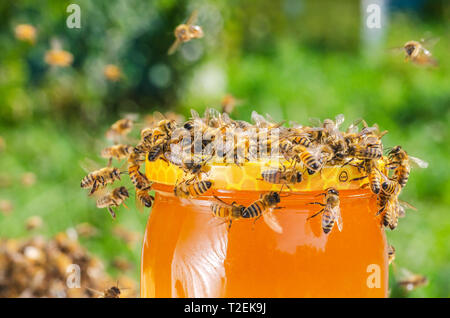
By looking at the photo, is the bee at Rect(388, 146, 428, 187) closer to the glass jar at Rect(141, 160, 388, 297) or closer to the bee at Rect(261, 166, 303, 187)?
the glass jar at Rect(141, 160, 388, 297)

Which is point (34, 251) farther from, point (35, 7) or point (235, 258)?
point (35, 7)

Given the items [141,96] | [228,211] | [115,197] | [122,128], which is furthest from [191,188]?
[141,96]

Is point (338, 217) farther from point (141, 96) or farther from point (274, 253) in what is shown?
point (141, 96)

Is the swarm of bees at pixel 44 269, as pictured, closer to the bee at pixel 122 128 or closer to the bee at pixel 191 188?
the bee at pixel 122 128

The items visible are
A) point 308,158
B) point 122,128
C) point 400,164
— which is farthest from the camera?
point 122,128

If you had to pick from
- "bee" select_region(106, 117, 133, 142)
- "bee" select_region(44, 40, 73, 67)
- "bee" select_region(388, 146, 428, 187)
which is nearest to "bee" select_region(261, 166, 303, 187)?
"bee" select_region(388, 146, 428, 187)

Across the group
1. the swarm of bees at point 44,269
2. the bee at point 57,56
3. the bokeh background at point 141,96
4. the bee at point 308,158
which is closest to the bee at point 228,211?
the bee at point 308,158

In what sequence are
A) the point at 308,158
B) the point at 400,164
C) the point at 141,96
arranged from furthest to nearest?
the point at 141,96
the point at 400,164
the point at 308,158
